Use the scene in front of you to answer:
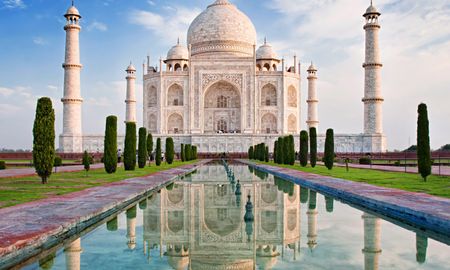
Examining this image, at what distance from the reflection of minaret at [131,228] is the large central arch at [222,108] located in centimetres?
2614

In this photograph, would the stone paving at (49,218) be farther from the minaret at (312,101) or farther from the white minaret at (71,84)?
the minaret at (312,101)

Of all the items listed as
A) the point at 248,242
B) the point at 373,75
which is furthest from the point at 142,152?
the point at 373,75

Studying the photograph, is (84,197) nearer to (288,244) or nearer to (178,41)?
(288,244)

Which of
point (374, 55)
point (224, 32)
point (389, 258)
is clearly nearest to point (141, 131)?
point (389, 258)

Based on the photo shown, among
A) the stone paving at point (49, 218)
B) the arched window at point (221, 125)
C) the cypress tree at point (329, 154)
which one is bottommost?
the stone paving at point (49, 218)

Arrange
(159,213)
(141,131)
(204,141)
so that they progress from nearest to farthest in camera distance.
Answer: (159,213), (141,131), (204,141)

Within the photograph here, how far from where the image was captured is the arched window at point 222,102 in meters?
32.2

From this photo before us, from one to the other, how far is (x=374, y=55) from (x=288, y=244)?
24205 millimetres

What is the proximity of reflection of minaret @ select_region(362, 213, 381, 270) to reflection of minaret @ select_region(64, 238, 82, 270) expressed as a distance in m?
1.84

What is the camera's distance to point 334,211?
17.4 feet

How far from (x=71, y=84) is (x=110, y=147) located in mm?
15153

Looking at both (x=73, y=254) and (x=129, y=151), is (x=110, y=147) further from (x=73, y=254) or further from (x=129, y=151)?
(x=73, y=254)

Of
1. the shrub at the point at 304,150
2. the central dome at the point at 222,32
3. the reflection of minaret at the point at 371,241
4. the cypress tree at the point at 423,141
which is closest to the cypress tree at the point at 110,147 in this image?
the shrub at the point at 304,150

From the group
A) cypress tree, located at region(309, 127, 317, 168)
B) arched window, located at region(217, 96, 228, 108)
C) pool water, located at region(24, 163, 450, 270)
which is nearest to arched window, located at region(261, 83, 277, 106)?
arched window, located at region(217, 96, 228, 108)
